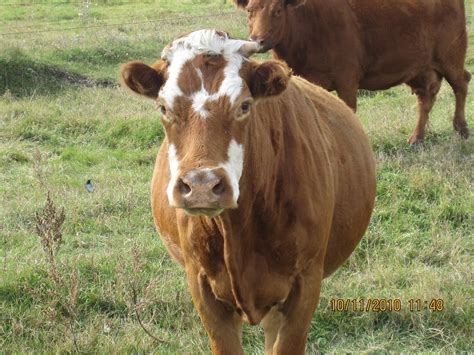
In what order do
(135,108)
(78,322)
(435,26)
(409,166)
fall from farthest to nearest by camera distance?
(135,108) → (435,26) → (409,166) → (78,322)

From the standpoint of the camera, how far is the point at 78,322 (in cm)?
487

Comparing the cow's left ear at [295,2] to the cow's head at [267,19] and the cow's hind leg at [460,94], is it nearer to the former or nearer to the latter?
the cow's head at [267,19]

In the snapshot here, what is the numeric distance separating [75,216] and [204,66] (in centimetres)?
381

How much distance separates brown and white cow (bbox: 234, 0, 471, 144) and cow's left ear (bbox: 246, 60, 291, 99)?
4965 mm

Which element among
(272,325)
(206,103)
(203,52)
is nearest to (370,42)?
(272,325)

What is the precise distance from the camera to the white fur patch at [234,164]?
295cm

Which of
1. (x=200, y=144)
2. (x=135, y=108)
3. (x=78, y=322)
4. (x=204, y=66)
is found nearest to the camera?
(x=200, y=144)

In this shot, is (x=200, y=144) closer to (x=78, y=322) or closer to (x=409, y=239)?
(x=78, y=322)

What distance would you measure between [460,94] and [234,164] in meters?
7.42

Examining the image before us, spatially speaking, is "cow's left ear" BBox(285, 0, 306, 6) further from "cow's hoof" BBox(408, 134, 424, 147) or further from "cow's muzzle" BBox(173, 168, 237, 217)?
"cow's muzzle" BBox(173, 168, 237, 217)

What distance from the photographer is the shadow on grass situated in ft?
41.4

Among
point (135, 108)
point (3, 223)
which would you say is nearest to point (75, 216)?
point (3, 223)
